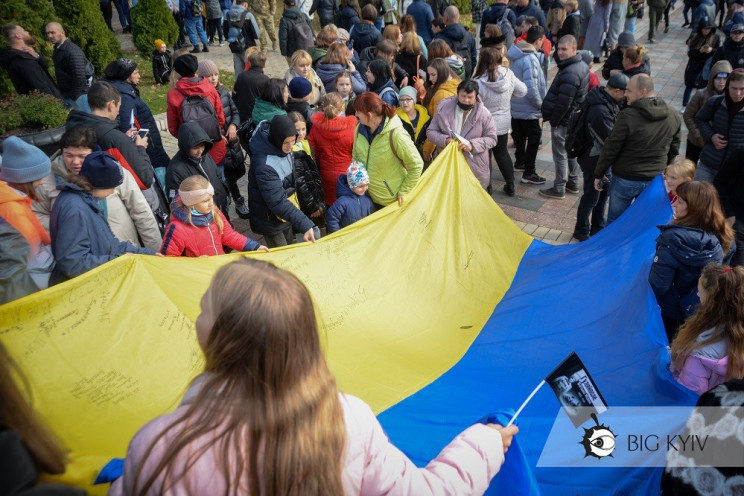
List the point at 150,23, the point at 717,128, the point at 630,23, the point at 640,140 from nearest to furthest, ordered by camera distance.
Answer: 1. the point at 640,140
2. the point at 717,128
3. the point at 150,23
4. the point at 630,23

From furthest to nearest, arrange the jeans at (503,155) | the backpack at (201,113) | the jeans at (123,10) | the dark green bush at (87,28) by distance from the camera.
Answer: the jeans at (123,10)
the dark green bush at (87,28)
the jeans at (503,155)
the backpack at (201,113)

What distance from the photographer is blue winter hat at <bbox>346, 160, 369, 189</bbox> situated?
517cm

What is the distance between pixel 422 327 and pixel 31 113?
6.07 meters

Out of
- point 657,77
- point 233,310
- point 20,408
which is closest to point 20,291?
point 20,408

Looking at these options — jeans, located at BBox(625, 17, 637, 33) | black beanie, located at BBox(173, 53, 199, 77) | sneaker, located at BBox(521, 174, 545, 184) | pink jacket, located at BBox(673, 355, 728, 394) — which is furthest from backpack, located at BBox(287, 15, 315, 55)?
jeans, located at BBox(625, 17, 637, 33)

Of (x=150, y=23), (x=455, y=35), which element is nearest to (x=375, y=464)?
(x=455, y=35)

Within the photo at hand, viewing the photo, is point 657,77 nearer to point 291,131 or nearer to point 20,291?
point 291,131

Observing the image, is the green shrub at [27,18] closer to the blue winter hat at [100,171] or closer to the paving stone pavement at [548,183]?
the paving stone pavement at [548,183]

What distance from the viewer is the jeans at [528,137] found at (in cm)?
798

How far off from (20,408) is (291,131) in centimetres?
372

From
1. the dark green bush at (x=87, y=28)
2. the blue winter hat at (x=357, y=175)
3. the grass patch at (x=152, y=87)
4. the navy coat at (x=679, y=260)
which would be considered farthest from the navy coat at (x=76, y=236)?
the dark green bush at (x=87, y=28)

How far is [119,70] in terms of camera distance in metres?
6.24

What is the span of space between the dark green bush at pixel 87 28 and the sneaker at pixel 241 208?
5.48m

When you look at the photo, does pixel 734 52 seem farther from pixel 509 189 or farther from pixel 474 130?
pixel 474 130
